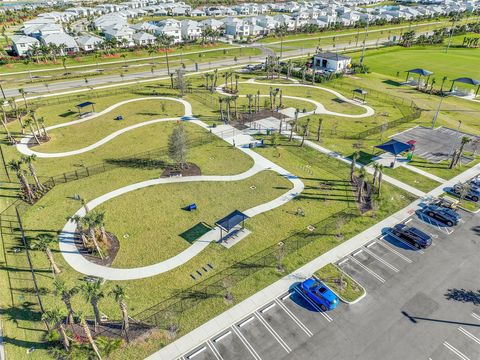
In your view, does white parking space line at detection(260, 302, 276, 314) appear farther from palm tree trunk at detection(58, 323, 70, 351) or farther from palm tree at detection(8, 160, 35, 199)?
palm tree at detection(8, 160, 35, 199)

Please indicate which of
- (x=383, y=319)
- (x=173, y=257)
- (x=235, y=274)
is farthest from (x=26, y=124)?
(x=383, y=319)

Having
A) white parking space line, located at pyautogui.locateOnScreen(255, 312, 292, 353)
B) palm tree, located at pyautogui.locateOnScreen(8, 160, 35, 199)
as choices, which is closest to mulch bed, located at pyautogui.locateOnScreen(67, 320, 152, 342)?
white parking space line, located at pyautogui.locateOnScreen(255, 312, 292, 353)

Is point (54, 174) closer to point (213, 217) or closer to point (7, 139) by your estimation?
point (7, 139)

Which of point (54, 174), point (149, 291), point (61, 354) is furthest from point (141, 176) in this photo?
point (61, 354)

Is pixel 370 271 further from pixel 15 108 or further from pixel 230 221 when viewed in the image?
pixel 15 108

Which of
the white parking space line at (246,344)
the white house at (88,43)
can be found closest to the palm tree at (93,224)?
the white parking space line at (246,344)

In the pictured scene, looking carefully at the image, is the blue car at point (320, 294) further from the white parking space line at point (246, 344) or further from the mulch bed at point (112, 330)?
the mulch bed at point (112, 330)
